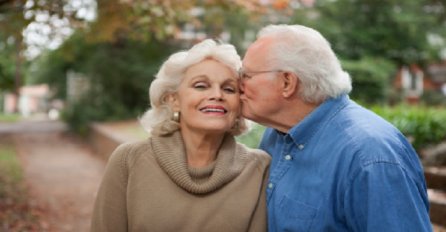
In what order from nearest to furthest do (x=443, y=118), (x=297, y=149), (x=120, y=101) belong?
(x=297, y=149), (x=443, y=118), (x=120, y=101)

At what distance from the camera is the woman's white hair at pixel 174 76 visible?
291 cm

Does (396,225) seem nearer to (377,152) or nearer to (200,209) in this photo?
(377,152)

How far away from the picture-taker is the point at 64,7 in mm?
7809

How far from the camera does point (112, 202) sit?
284cm

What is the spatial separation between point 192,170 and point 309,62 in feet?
2.71

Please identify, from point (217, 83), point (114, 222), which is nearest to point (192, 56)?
point (217, 83)

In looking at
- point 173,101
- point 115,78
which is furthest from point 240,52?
point 173,101

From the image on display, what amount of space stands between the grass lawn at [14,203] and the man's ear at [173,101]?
4.83 m

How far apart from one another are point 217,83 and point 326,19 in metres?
20.7

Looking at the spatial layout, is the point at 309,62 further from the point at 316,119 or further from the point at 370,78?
the point at 370,78

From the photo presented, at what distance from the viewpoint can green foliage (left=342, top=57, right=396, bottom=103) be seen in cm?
2114

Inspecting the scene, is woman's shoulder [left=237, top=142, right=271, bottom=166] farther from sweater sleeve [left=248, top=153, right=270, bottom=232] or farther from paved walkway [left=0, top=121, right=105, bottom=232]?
paved walkway [left=0, top=121, right=105, bottom=232]

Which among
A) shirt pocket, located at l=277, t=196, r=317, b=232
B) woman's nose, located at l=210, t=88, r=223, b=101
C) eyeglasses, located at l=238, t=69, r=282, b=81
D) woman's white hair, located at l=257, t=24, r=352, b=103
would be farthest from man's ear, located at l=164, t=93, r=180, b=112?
shirt pocket, located at l=277, t=196, r=317, b=232

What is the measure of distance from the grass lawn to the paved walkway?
0.18m
